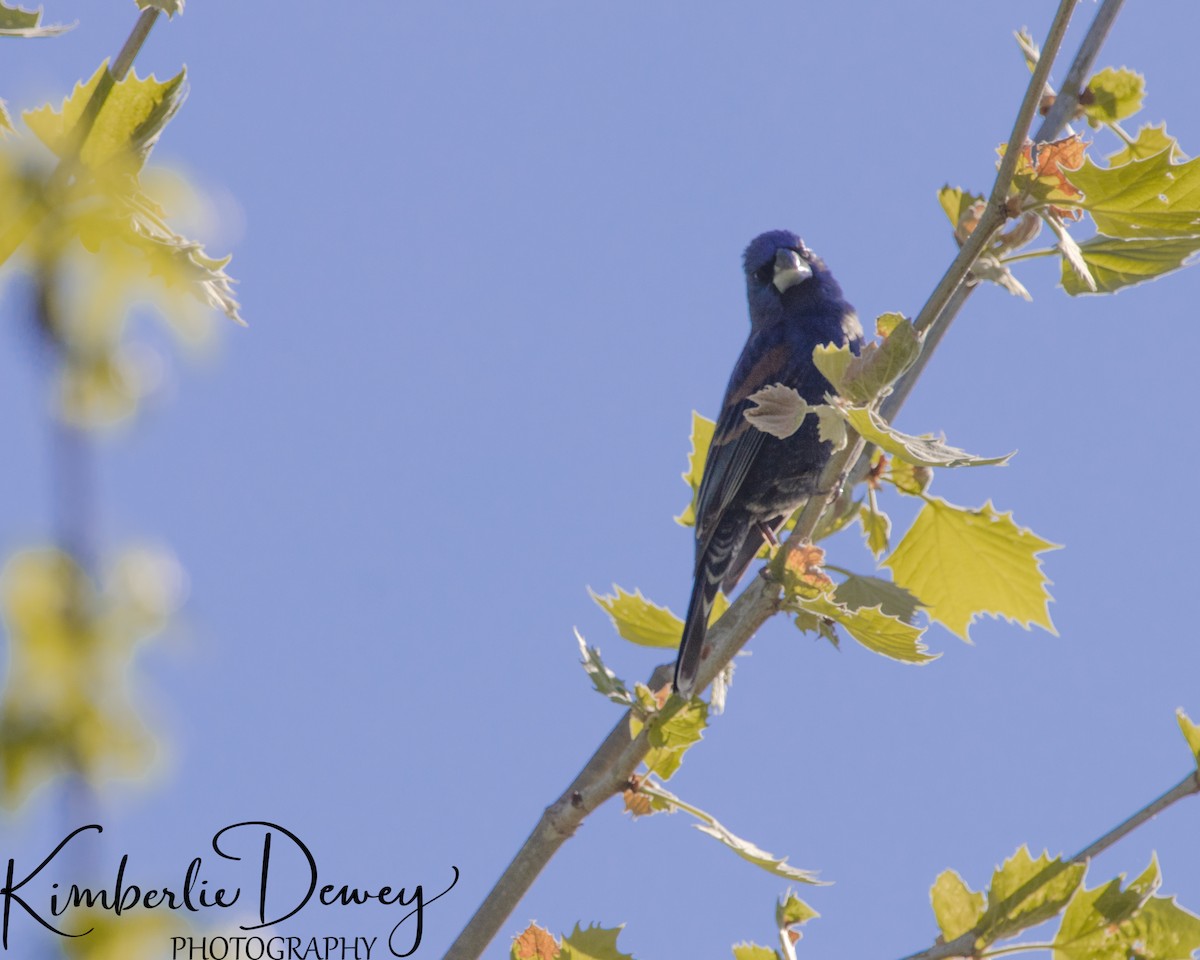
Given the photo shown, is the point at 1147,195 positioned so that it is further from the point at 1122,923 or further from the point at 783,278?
the point at 783,278

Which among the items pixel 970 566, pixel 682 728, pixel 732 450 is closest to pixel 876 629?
pixel 682 728

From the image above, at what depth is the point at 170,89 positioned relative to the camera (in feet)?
6.24

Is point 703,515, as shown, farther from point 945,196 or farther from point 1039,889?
point 1039,889

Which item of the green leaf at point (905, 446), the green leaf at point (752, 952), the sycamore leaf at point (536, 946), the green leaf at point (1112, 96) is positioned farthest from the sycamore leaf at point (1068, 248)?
the sycamore leaf at point (536, 946)

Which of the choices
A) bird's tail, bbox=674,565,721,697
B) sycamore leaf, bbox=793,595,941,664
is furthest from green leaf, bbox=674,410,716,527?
sycamore leaf, bbox=793,595,941,664

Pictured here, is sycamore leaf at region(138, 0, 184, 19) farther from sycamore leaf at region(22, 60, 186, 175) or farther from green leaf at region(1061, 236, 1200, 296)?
green leaf at region(1061, 236, 1200, 296)

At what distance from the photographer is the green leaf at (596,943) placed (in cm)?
272

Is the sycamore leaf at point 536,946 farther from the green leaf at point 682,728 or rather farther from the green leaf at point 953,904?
the green leaf at point 953,904

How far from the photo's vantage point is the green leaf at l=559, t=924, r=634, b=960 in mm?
2719

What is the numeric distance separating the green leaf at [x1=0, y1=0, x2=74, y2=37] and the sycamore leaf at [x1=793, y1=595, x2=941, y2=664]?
1638 millimetres

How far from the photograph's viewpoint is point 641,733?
271cm

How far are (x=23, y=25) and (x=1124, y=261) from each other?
6.55 feet

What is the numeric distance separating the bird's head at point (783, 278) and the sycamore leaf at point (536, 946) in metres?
4.32

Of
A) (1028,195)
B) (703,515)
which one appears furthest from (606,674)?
(703,515)
